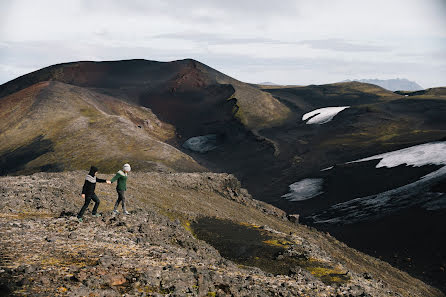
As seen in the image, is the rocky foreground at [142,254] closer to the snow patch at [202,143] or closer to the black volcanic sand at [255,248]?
the black volcanic sand at [255,248]

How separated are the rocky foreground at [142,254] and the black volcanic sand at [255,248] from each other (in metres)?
0.06

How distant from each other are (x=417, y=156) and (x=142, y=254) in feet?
273

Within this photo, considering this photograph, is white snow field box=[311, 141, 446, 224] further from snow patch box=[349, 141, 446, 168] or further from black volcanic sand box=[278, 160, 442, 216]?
black volcanic sand box=[278, 160, 442, 216]

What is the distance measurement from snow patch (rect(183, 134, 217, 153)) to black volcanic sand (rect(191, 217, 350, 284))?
103838 mm

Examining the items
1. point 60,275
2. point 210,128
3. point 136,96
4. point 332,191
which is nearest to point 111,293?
point 60,275

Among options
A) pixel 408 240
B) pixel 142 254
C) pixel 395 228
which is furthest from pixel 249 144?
pixel 142 254

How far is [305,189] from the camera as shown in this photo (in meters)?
90.2

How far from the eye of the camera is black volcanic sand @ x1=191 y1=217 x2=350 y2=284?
23.2m

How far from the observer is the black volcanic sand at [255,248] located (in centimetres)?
2317

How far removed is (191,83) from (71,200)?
162 m

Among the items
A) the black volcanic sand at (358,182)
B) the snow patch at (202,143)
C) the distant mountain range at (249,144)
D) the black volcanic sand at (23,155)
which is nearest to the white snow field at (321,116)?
the distant mountain range at (249,144)

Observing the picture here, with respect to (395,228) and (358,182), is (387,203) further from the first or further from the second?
(358,182)

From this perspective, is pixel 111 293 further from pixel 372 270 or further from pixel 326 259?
pixel 372 270

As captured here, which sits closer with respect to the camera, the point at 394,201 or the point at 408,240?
the point at 408,240
